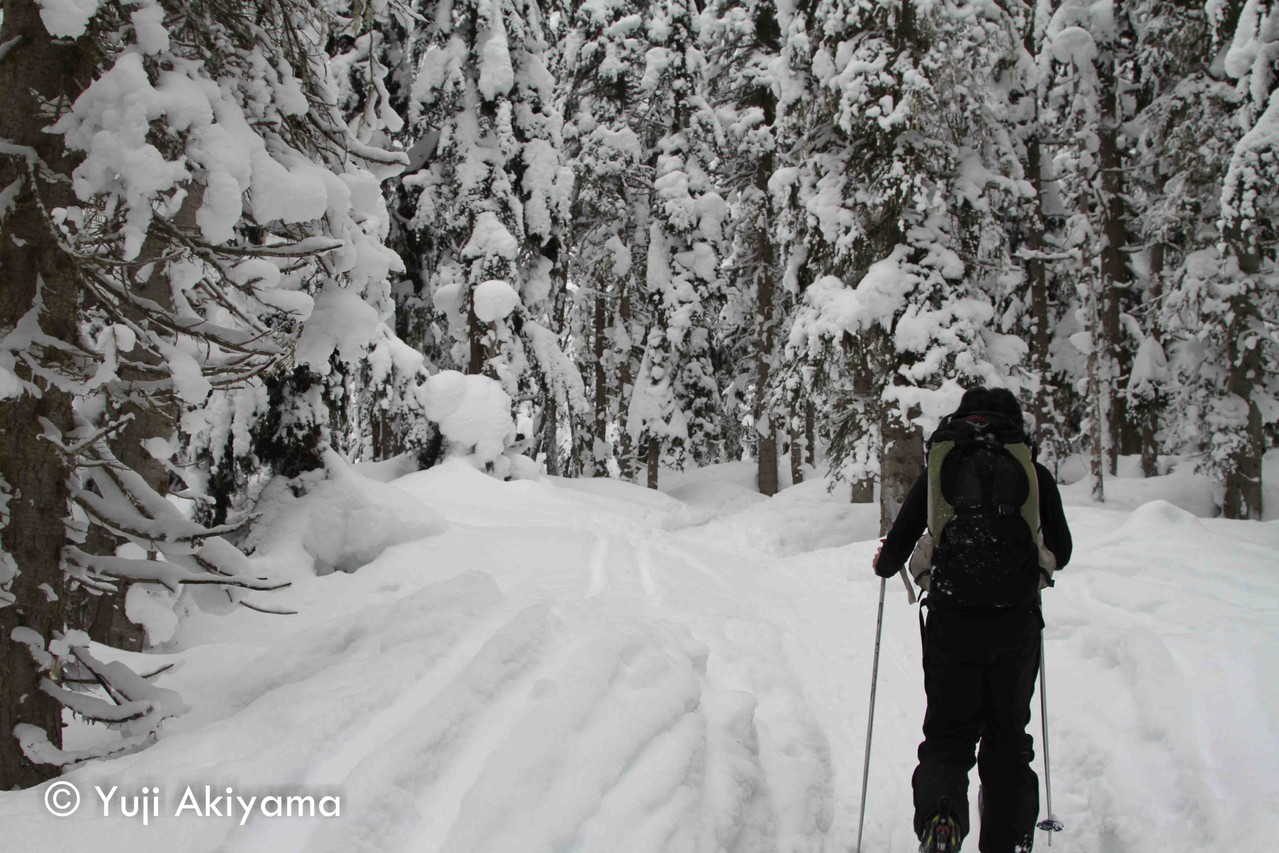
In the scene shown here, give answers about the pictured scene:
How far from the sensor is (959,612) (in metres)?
3.77

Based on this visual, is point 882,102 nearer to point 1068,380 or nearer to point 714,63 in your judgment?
point 714,63

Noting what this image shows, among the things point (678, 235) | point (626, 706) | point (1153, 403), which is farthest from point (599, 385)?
point (626, 706)

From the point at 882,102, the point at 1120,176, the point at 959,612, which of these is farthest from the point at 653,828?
the point at 1120,176

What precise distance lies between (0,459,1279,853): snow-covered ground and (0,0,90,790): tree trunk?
720 millimetres

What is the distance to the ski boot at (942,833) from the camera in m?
3.48

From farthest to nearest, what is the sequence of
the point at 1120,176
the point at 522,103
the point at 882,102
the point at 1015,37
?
the point at 1120,176 → the point at 522,103 → the point at 1015,37 → the point at 882,102

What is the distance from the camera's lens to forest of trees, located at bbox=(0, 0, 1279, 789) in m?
3.74

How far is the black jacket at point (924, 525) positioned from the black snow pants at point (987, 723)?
1.27 feet

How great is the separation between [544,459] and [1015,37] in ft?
50.6

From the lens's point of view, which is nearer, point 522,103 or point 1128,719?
point 1128,719

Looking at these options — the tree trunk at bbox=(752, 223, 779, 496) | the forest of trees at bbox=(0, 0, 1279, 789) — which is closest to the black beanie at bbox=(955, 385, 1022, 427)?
the forest of trees at bbox=(0, 0, 1279, 789)

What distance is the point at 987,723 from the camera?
3789mm

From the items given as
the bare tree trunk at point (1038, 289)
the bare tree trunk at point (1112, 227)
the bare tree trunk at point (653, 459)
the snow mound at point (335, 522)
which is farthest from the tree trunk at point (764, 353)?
the snow mound at point (335, 522)

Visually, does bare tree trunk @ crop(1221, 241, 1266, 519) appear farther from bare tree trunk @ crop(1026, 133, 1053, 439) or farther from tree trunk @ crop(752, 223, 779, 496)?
tree trunk @ crop(752, 223, 779, 496)
